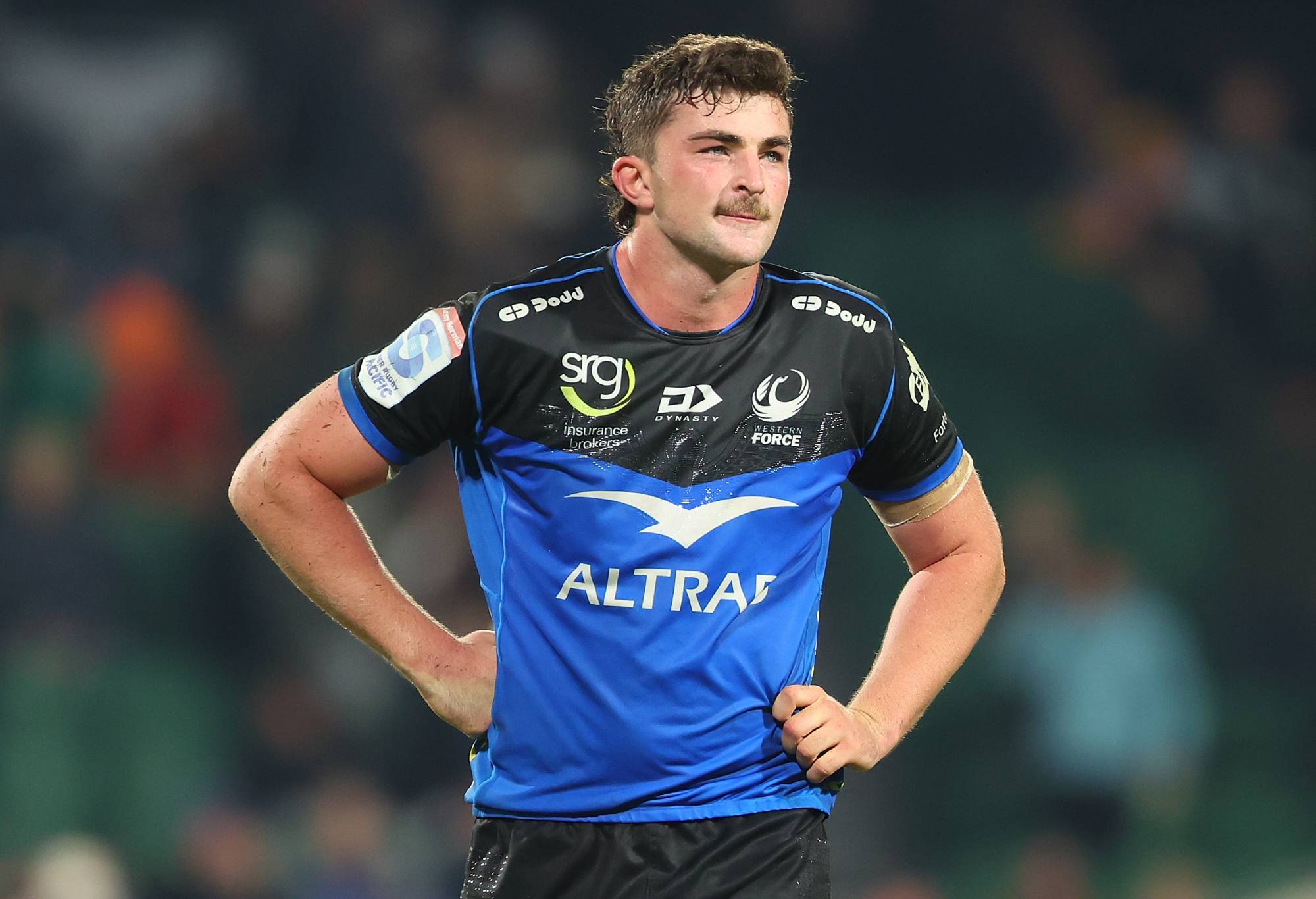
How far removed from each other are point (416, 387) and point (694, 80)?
2.35 ft

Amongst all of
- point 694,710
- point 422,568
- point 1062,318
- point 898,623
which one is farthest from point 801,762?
point 1062,318

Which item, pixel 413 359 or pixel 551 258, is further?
pixel 551 258

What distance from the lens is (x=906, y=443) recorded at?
295 centimetres

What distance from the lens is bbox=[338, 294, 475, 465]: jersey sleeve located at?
2756 millimetres

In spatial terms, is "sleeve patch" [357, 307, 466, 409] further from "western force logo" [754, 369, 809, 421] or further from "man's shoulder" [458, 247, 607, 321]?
"western force logo" [754, 369, 809, 421]

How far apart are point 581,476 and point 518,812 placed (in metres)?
0.58

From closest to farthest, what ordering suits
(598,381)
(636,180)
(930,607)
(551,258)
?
(598,381), (636,180), (930,607), (551,258)

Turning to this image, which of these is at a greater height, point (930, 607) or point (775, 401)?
point (775, 401)

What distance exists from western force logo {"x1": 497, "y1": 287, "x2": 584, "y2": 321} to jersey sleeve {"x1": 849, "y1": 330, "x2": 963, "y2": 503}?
565 millimetres

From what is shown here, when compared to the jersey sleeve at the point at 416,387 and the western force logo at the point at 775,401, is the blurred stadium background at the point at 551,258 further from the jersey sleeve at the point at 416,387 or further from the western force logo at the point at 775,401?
the western force logo at the point at 775,401

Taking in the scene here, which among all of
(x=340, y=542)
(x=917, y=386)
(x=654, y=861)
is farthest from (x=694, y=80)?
(x=654, y=861)

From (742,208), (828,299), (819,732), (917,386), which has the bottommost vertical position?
(819,732)

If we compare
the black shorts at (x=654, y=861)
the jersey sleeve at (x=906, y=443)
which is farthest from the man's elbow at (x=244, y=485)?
the jersey sleeve at (x=906, y=443)

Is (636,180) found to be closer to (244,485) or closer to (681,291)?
(681,291)
